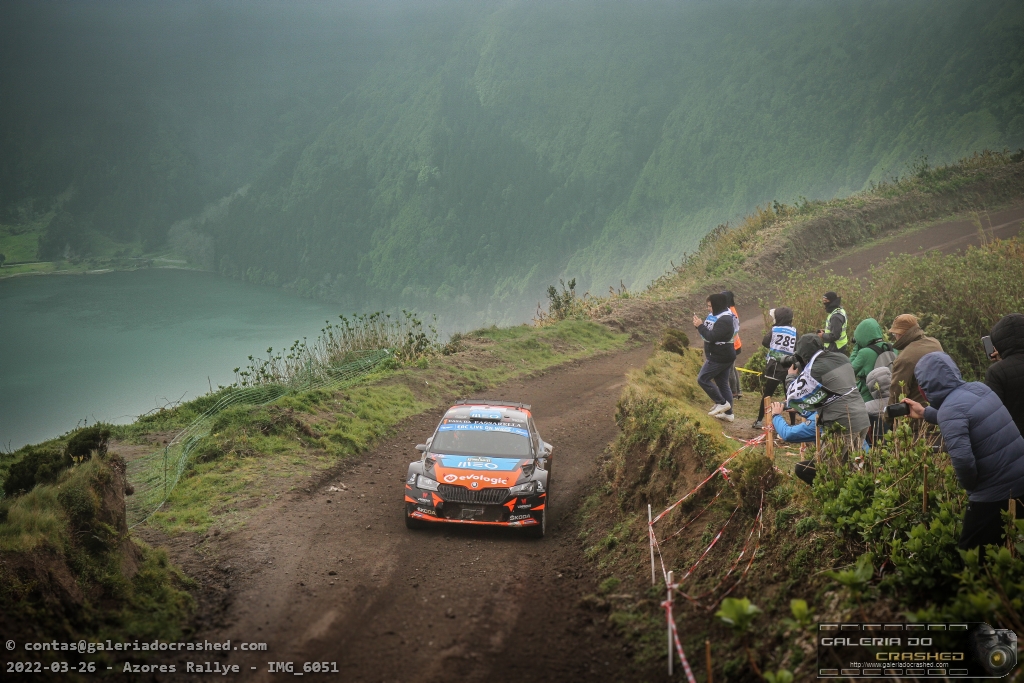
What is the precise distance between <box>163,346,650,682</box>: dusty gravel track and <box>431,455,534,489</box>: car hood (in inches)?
30.2

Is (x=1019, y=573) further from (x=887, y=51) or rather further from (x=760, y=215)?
(x=887, y=51)

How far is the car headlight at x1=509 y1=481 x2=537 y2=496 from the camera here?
376 inches

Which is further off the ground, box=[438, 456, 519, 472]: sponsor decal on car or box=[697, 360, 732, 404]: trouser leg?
box=[697, 360, 732, 404]: trouser leg

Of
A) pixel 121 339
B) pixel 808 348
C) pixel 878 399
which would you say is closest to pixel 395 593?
pixel 808 348

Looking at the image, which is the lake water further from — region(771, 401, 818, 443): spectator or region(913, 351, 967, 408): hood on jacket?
region(913, 351, 967, 408): hood on jacket

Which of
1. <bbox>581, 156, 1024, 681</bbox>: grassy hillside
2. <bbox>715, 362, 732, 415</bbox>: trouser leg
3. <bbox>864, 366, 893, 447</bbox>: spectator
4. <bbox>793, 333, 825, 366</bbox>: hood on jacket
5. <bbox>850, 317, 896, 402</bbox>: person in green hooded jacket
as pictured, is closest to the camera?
<bbox>581, 156, 1024, 681</bbox>: grassy hillside

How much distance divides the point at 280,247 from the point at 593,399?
103 m

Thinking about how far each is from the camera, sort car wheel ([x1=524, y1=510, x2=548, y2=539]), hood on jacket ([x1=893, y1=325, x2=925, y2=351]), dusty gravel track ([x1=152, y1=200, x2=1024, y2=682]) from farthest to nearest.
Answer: car wheel ([x1=524, y1=510, x2=548, y2=539])
hood on jacket ([x1=893, y1=325, x2=925, y2=351])
dusty gravel track ([x1=152, y1=200, x2=1024, y2=682])

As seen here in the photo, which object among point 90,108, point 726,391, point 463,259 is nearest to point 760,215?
point 726,391

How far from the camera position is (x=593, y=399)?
58.2ft

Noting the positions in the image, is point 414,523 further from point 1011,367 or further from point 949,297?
point 949,297

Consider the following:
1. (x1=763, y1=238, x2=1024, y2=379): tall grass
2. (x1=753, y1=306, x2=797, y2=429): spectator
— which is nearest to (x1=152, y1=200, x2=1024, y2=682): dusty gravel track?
(x1=753, y1=306, x2=797, y2=429): spectator

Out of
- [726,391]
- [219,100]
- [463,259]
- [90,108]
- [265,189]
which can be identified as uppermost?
[219,100]

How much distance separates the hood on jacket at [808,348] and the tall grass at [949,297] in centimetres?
836
